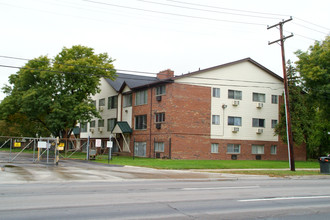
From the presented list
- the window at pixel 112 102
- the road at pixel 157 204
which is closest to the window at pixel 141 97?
the window at pixel 112 102

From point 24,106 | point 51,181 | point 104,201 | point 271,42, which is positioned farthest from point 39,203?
point 24,106

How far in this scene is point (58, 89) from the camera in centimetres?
4162

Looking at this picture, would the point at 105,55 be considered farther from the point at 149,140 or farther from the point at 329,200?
the point at 329,200

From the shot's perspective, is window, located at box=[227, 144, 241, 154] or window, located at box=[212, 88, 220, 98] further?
window, located at box=[227, 144, 241, 154]

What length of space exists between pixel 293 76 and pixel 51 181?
110ft

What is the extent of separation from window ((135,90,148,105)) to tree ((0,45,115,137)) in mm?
4071

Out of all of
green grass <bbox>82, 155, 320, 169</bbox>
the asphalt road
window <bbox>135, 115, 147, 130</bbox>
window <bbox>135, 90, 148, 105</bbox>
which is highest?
window <bbox>135, 90, 148, 105</bbox>

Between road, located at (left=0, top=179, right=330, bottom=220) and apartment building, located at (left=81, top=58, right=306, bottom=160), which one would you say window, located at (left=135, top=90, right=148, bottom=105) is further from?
road, located at (left=0, top=179, right=330, bottom=220)

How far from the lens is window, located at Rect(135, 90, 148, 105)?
1591 inches

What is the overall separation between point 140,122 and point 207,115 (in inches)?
316

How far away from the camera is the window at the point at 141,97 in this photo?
40406 millimetres

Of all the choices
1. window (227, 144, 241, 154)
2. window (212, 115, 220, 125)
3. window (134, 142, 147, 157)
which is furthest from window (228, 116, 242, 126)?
window (134, 142, 147, 157)

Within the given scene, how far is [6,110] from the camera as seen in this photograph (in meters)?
42.6

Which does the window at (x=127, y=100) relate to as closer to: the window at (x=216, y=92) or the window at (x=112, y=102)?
the window at (x=112, y=102)
